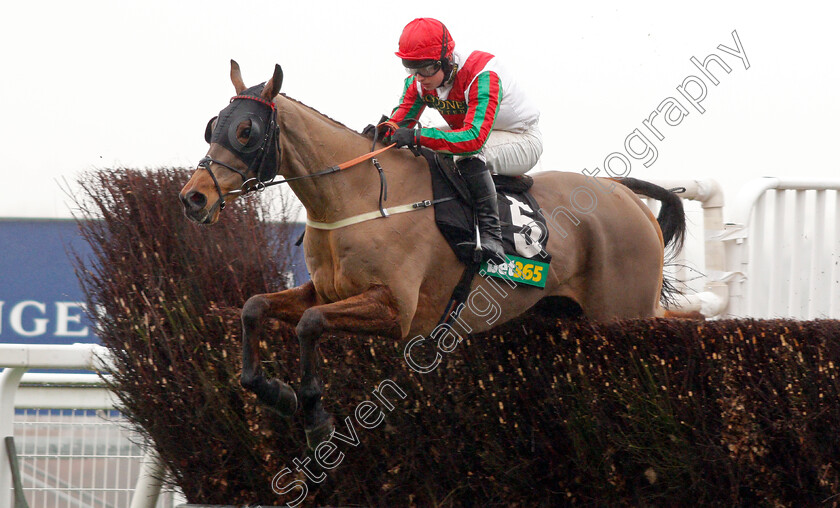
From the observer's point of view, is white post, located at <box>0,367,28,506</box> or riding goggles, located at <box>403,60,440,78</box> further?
white post, located at <box>0,367,28,506</box>

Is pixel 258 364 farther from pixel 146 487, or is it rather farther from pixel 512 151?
pixel 512 151

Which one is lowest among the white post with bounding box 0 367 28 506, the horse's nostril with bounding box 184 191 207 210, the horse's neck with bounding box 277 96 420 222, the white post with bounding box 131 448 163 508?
the white post with bounding box 131 448 163 508

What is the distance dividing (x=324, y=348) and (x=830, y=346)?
1.92m

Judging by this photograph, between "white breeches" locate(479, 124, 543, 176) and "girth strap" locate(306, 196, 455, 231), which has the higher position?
"white breeches" locate(479, 124, 543, 176)

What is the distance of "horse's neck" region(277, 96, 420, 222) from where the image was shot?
10.9ft

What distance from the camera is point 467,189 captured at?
3.64 meters

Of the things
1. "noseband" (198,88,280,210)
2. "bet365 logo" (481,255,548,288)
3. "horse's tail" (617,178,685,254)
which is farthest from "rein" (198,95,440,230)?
"horse's tail" (617,178,685,254)

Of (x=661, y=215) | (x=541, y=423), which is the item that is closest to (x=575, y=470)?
(x=541, y=423)

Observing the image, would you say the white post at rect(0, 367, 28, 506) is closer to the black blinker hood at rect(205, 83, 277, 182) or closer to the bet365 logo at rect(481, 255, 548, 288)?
the black blinker hood at rect(205, 83, 277, 182)

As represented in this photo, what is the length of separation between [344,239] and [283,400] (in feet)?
2.11

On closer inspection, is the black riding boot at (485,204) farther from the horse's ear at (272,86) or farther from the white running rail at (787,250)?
the white running rail at (787,250)

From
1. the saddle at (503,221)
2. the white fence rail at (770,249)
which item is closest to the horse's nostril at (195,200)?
the saddle at (503,221)

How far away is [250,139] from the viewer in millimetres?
3080

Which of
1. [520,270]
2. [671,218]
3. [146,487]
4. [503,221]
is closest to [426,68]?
[503,221]
